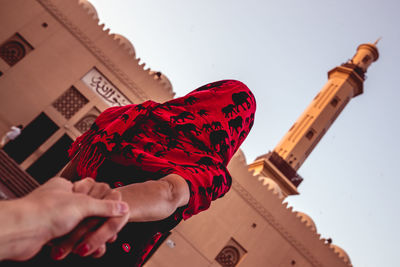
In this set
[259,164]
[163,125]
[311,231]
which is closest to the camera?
[163,125]

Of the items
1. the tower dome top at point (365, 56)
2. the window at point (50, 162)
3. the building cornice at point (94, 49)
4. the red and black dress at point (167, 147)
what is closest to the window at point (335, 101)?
the tower dome top at point (365, 56)

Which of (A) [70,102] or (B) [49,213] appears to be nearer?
(B) [49,213]

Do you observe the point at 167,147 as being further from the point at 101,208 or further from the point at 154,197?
the point at 101,208

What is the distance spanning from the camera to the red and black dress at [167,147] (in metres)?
0.75

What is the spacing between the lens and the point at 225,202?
792cm

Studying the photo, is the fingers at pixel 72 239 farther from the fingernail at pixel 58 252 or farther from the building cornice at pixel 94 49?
the building cornice at pixel 94 49

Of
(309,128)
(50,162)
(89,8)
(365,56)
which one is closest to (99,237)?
(50,162)

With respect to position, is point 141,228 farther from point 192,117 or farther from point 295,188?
point 295,188

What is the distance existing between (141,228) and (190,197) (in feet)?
0.40

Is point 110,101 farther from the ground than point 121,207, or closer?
farther from the ground

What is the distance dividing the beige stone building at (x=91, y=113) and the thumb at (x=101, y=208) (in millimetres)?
7244

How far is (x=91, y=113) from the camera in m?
7.64

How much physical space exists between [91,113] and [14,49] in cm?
211

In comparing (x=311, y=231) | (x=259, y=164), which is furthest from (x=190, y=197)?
(x=259, y=164)
